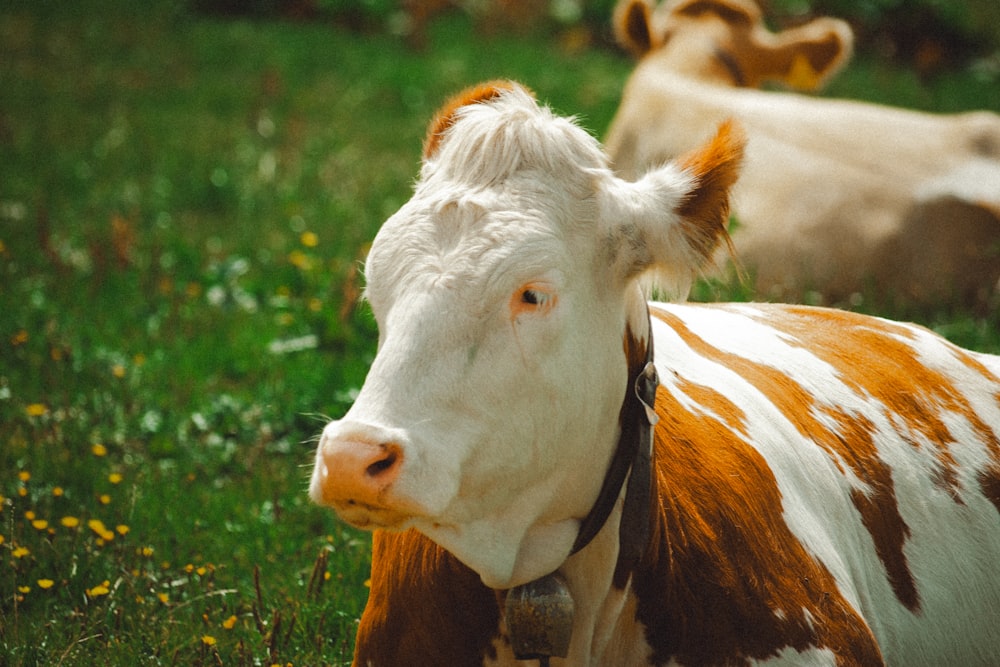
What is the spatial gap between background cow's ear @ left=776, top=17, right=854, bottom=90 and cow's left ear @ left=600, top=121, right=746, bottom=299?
6271 mm

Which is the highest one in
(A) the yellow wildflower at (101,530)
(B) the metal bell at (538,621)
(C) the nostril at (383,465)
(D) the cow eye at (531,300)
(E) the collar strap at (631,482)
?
(D) the cow eye at (531,300)

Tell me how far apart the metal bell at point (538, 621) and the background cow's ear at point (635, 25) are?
6.47 meters

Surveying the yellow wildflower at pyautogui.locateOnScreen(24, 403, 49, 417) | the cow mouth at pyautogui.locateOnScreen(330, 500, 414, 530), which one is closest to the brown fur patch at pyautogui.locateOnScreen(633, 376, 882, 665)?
the cow mouth at pyautogui.locateOnScreen(330, 500, 414, 530)

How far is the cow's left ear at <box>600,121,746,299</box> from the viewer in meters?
2.23

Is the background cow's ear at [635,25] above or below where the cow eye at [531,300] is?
below

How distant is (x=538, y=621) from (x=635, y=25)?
6.71 metres

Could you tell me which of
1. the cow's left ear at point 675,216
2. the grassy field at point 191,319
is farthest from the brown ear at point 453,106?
the cow's left ear at point 675,216

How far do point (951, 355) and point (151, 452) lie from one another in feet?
9.93

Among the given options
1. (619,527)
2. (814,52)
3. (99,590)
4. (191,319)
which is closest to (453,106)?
(619,527)

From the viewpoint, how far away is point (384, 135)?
946 centimetres

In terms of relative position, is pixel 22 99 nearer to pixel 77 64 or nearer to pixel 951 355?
pixel 77 64

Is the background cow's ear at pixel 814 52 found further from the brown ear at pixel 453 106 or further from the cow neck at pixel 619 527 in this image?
the cow neck at pixel 619 527

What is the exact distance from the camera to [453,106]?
252 cm

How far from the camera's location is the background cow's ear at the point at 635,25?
26.2 ft
